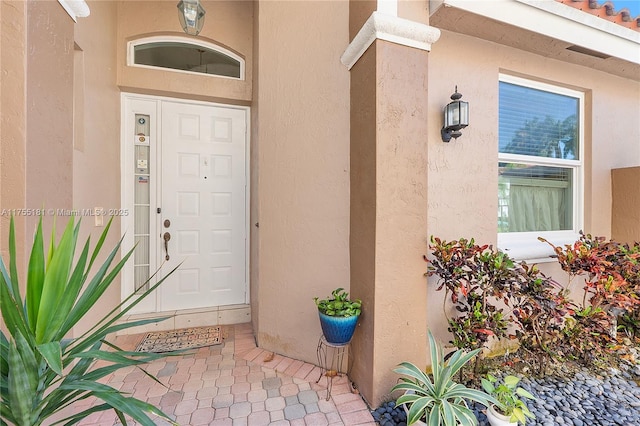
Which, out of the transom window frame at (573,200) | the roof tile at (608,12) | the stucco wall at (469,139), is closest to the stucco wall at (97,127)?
the stucco wall at (469,139)

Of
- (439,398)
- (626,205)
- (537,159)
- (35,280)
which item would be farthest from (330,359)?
(626,205)

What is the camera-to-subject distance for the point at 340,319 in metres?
2.04

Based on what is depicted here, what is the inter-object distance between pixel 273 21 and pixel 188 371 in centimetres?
343

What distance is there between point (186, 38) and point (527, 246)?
471cm

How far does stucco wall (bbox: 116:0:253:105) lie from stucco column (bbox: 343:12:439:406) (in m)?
1.95

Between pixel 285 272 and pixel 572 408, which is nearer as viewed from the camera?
pixel 572 408

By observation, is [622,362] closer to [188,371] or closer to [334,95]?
[334,95]

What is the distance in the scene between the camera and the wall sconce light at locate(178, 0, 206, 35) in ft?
8.34

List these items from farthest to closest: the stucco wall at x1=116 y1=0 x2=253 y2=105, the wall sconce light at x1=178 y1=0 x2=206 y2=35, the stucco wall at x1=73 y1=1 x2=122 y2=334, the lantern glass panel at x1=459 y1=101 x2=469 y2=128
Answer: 1. the stucco wall at x1=116 y1=0 x2=253 y2=105
2. the wall sconce light at x1=178 y1=0 x2=206 y2=35
3. the stucco wall at x1=73 y1=1 x2=122 y2=334
4. the lantern glass panel at x1=459 y1=101 x2=469 y2=128

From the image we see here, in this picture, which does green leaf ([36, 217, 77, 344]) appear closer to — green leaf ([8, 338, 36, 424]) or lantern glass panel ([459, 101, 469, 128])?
green leaf ([8, 338, 36, 424])

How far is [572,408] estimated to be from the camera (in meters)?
2.06

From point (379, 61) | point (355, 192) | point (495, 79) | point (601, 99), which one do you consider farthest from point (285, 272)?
point (601, 99)

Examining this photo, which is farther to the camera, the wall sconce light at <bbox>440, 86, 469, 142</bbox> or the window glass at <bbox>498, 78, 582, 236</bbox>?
the window glass at <bbox>498, 78, 582, 236</bbox>

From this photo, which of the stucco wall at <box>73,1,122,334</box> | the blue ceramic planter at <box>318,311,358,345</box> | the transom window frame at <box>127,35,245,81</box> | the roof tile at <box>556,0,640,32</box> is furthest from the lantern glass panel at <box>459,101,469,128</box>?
the stucco wall at <box>73,1,122,334</box>
